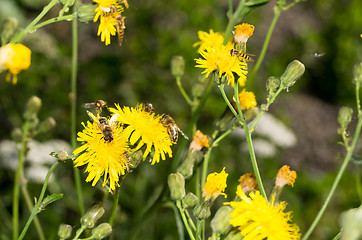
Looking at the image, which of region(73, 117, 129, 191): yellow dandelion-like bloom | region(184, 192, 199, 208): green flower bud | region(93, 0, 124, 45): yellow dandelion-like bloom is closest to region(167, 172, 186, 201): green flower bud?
region(184, 192, 199, 208): green flower bud

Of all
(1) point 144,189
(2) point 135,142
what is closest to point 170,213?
(1) point 144,189

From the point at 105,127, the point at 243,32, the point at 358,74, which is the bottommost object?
the point at 358,74

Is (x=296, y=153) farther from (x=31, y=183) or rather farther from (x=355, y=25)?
(x=31, y=183)

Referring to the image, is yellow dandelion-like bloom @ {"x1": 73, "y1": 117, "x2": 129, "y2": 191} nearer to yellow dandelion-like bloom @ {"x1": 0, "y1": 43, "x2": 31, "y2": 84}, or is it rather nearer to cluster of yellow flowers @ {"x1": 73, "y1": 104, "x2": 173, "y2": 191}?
cluster of yellow flowers @ {"x1": 73, "y1": 104, "x2": 173, "y2": 191}

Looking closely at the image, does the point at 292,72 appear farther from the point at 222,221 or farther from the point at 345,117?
the point at 222,221

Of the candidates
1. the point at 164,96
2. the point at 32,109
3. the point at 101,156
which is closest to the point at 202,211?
the point at 101,156

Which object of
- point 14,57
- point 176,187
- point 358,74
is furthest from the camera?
point 358,74

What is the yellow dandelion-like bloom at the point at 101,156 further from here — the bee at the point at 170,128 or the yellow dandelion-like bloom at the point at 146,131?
the bee at the point at 170,128
